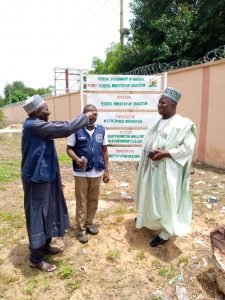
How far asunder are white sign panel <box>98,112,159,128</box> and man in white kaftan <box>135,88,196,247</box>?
4.35ft

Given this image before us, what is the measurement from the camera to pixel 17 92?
58469 millimetres

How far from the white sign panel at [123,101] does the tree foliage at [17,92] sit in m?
52.0

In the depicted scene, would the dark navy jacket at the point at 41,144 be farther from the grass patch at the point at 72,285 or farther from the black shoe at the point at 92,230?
the black shoe at the point at 92,230

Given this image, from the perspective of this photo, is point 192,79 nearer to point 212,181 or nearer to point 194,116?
point 194,116

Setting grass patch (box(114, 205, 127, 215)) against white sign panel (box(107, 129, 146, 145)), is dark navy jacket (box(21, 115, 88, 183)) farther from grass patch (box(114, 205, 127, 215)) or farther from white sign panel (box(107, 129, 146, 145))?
white sign panel (box(107, 129, 146, 145))

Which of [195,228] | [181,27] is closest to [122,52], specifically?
[181,27]

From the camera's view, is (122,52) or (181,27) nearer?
(181,27)

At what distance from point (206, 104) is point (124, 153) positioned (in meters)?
3.56

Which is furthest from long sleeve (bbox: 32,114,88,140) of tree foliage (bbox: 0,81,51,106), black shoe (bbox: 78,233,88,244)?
tree foliage (bbox: 0,81,51,106)

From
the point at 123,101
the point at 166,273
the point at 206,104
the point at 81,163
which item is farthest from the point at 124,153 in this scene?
the point at 206,104

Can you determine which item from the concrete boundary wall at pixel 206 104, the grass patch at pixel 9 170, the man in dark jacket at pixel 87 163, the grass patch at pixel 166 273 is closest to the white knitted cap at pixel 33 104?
the man in dark jacket at pixel 87 163

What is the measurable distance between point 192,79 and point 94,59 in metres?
16.9

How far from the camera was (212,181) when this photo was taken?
6.39 meters

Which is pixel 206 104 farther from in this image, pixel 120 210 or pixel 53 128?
pixel 53 128
